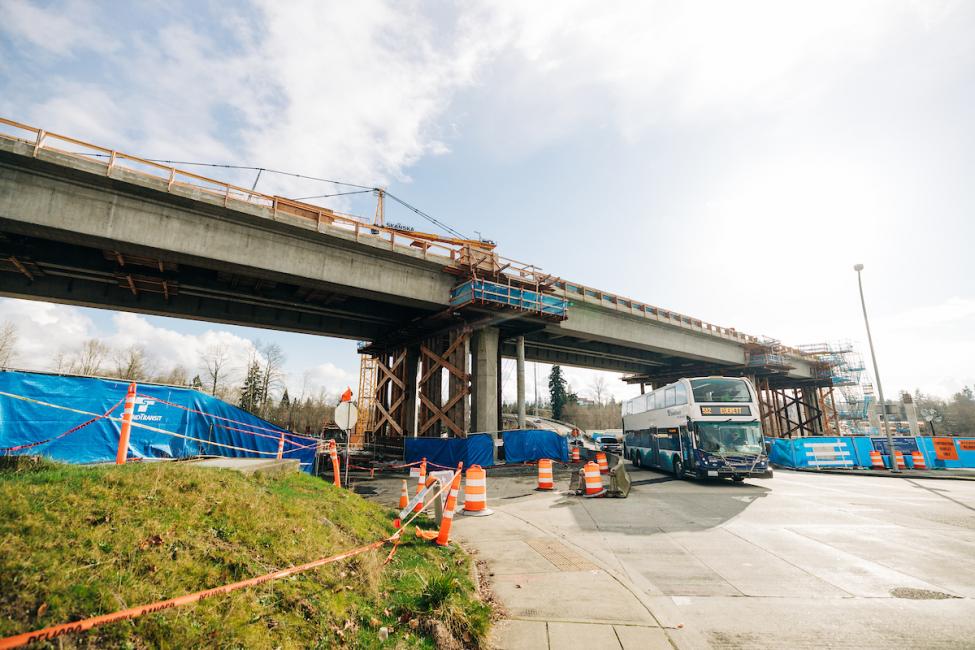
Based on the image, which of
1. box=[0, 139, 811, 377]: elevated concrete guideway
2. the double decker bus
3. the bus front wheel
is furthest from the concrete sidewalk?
box=[0, 139, 811, 377]: elevated concrete guideway

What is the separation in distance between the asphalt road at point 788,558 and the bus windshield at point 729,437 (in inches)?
80.0

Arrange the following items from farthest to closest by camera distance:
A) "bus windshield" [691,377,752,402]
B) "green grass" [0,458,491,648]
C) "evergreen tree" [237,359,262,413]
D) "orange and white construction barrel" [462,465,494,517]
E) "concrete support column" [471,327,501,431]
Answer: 1. "evergreen tree" [237,359,262,413]
2. "concrete support column" [471,327,501,431]
3. "bus windshield" [691,377,752,402]
4. "orange and white construction barrel" [462,465,494,517]
5. "green grass" [0,458,491,648]

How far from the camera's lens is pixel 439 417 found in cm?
2380

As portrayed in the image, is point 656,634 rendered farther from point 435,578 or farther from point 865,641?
point 435,578

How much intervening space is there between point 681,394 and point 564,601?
45.8ft

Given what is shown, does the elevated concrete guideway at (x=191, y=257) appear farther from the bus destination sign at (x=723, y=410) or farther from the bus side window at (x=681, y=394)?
the bus destination sign at (x=723, y=410)

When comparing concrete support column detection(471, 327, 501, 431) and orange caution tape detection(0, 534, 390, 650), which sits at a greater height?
concrete support column detection(471, 327, 501, 431)

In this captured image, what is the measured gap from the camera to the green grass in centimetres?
290

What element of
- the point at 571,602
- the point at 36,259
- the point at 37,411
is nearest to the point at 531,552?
the point at 571,602

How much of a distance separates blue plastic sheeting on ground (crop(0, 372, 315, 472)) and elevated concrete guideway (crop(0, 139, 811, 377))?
16.9 feet

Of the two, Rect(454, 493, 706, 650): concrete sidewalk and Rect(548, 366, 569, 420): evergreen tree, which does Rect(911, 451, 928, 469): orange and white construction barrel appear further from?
Rect(548, 366, 569, 420): evergreen tree

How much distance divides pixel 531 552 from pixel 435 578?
10.0 feet

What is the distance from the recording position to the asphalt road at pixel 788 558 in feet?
14.9

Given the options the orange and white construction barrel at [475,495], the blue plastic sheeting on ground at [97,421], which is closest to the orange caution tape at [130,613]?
the blue plastic sheeting on ground at [97,421]
